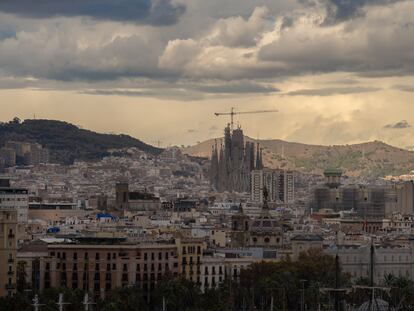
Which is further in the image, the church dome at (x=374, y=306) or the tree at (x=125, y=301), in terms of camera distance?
the tree at (x=125, y=301)

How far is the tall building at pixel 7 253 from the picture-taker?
4086 inches

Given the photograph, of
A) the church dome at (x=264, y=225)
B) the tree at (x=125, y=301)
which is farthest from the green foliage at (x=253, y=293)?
the church dome at (x=264, y=225)

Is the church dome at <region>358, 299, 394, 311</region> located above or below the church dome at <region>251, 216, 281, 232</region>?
below

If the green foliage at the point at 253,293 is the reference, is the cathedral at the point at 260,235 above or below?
above

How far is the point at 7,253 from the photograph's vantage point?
105 m

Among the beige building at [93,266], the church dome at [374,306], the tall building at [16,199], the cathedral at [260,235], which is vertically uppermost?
the tall building at [16,199]

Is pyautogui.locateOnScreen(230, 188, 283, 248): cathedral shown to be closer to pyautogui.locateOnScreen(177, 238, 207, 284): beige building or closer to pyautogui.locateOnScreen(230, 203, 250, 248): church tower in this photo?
pyautogui.locateOnScreen(230, 203, 250, 248): church tower

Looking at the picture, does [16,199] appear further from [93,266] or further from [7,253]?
[7,253]

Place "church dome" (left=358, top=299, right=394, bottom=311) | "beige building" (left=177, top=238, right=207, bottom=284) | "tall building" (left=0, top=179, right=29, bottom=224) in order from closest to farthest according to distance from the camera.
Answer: "church dome" (left=358, top=299, right=394, bottom=311)
"beige building" (left=177, top=238, right=207, bottom=284)
"tall building" (left=0, top=179, right=29, bottom=224)

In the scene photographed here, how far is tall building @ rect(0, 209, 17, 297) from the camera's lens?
104 meters

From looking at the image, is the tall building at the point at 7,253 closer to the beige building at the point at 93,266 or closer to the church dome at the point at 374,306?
the beige building at the point at 93,266

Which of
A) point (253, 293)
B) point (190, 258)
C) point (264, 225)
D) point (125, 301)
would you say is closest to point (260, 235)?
point (264, 225)

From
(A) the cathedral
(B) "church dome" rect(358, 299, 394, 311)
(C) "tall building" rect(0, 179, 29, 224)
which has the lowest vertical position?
(B) "church dome" rect(358, 299, 394, 311)

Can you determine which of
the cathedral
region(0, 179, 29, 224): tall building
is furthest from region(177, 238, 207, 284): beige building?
region(0, 179, 29, 224): tall building
